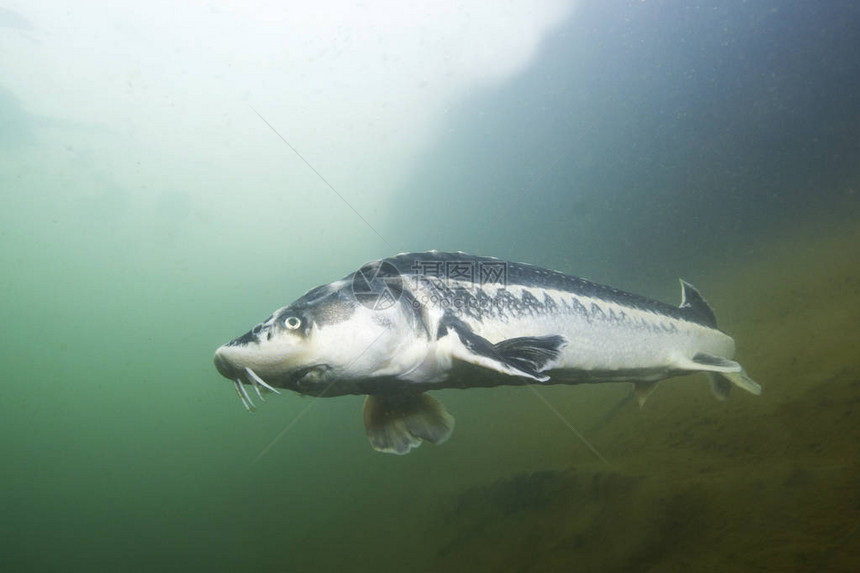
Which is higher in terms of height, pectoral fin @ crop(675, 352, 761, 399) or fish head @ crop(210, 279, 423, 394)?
fish head @ crop(210, 279, 423, 394)

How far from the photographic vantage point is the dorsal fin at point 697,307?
3.76 metres

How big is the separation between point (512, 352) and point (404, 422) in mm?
1341

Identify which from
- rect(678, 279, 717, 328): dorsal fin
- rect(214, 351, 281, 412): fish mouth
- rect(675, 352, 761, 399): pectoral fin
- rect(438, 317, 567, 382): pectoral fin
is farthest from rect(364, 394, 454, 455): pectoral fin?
rect(678, 279, 717, 328): dorsal fin

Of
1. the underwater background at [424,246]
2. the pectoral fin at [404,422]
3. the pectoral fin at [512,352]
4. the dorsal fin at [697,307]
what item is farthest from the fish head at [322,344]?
the dorsal fin at [697,307]

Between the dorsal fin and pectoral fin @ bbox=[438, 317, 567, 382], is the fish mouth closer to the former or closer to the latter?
pectoral fin @ bbox=[438, 317, 567, 382]

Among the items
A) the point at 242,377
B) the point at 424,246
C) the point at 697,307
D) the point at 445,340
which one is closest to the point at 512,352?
the point at 445,340

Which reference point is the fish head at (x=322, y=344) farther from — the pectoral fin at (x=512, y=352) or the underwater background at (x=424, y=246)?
the underwater background at (x=424, y=246)

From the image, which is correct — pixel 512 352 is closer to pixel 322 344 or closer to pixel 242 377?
pixel 322 344

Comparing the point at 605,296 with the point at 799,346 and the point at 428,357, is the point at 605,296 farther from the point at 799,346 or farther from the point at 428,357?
the point at 799,346

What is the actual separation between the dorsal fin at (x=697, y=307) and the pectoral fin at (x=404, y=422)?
2575mm

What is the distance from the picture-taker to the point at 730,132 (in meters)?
28.0

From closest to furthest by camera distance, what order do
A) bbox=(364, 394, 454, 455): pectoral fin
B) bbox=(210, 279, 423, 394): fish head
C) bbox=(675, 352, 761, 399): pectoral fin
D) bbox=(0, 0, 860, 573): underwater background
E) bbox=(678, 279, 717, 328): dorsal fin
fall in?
1. bbox=(210, 279, 423, 394): fish head
2. bbox=(364, 394, 454, 455): pectoral fin
3. bbox=(675, 352, 761, 399): pectoral fin
4. bbox=(678, 279, 717, 328): dorsal fin
5. bbox=(0, 0, 860, 573): underwater background

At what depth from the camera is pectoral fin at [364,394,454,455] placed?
3.00 metres

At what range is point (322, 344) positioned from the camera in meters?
2.05
